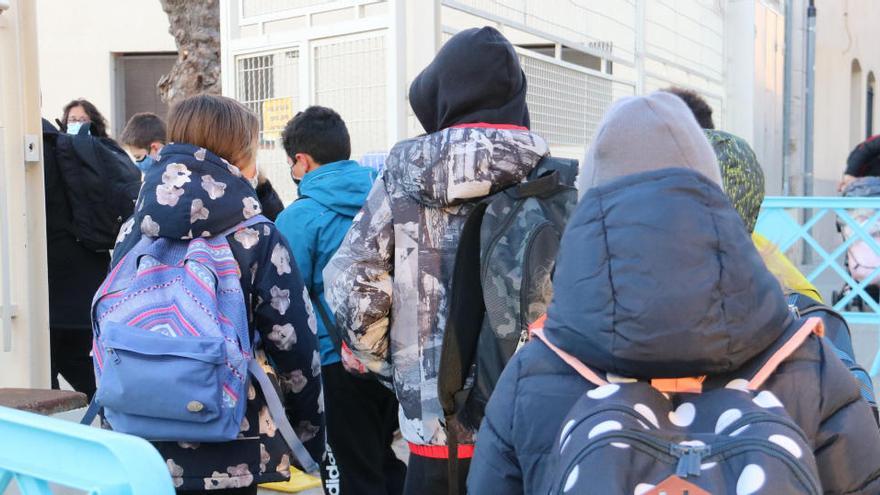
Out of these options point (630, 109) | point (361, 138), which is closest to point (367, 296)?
point (630, 109)

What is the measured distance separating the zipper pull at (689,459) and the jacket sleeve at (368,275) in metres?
1.69

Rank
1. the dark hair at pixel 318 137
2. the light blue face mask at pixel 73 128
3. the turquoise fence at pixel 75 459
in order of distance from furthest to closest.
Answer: the light blue face mask at pixel 73 128
the dark hair at pixel 318 137
the turquoise fence at pixel 75 459

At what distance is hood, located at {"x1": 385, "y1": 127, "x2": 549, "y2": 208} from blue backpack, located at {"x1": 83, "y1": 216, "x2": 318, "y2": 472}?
1.73 ft

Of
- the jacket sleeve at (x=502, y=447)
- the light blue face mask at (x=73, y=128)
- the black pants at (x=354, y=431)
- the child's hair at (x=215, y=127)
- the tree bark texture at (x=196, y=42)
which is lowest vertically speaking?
the black pants at (x=354, y=431)

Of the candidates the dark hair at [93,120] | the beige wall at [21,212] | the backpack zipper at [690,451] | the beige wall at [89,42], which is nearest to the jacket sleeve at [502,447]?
the backpack zipper at [690,451]

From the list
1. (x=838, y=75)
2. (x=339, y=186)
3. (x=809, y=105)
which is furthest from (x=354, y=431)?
(x=838, y=75)

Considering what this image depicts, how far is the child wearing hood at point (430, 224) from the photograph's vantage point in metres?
2.80

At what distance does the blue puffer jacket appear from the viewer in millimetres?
1393

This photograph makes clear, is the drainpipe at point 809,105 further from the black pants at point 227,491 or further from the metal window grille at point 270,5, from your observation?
the black pants at point 227,491

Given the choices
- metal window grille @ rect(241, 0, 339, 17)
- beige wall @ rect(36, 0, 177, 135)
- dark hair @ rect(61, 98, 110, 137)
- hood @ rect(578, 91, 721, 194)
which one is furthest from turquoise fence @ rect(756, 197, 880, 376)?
beige wall @ rect(36, 0, 177, 135)

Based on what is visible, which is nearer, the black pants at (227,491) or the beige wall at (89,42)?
the black pants at (227,491)

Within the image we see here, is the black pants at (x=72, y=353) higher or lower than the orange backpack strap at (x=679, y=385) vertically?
lower

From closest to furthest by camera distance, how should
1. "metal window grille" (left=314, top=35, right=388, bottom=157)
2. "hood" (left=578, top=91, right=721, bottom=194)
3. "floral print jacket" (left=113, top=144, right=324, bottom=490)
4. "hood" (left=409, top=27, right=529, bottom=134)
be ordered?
1. "hood" (left=578, top=91, right=721, bottom=194)
2. "floral print jacket" (left=113, top=144, right=324, bottom=490)
3. "hood" (left=409, top=27, right=529, bottom=134)
4. "metal window grille" (left=314, top=35, right=388, bottom=157)

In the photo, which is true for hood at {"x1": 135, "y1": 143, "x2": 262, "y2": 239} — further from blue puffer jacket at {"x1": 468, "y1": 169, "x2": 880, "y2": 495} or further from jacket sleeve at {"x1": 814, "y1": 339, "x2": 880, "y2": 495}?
jacket sleeve at {"x1": 814, "y1": 339, "x2": 880, "y2": 495}
